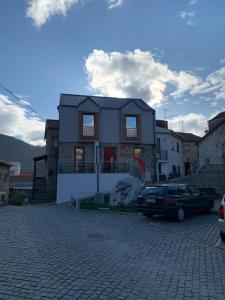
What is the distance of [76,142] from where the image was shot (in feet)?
88.5

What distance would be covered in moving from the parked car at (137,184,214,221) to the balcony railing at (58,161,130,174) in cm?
1183

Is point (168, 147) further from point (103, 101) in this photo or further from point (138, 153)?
point (103, 101)

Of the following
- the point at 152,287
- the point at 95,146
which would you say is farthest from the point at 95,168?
the point at 152,287

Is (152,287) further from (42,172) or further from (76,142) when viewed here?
(42,172)

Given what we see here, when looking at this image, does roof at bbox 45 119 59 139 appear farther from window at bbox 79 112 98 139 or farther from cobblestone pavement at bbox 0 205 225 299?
cobblestone pavement at bbox 0 205 225 299

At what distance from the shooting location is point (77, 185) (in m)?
24.1

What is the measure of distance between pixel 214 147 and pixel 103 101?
14166 mm

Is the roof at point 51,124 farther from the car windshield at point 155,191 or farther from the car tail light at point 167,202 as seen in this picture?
the car tail light at point 167,202

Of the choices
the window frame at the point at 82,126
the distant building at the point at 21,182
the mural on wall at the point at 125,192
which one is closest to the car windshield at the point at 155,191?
the mural on wall at the point at 125,192

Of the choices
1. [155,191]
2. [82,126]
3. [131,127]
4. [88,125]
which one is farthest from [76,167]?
[155,191]

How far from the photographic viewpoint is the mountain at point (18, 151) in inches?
3693

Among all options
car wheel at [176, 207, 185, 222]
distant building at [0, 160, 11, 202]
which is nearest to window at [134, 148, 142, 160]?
car wheel at [176, 207, 185, 222]

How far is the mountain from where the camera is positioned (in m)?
93.8

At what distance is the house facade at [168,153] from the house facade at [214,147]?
12.5 ft
